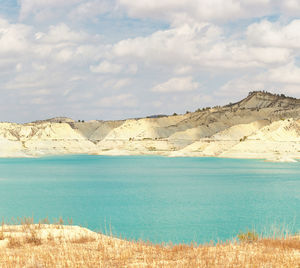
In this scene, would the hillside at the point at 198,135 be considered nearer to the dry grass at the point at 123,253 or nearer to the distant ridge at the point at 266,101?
the distant ridge at the point at 266,101

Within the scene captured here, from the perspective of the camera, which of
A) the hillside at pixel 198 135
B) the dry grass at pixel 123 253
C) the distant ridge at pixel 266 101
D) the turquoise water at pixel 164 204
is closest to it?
the dry grass at pixel 123 253

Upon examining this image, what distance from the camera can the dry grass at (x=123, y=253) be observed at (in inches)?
370

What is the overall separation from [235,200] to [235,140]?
3708 inches

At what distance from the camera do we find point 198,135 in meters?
154

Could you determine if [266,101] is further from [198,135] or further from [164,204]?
[164,204]

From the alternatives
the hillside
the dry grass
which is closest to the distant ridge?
the hillside

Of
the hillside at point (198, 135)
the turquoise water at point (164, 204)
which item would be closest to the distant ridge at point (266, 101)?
the hillside at point (198, 135)

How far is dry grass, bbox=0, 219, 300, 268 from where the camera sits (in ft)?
30.8

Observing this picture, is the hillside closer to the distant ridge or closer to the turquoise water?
the distant ridge

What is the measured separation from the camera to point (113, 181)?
58594 millimetres

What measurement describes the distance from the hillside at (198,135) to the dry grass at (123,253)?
94236 millimetres

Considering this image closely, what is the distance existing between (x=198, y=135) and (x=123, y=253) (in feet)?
476

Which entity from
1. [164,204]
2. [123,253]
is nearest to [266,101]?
[164,204]

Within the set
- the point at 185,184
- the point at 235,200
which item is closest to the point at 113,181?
the point at 185,184
